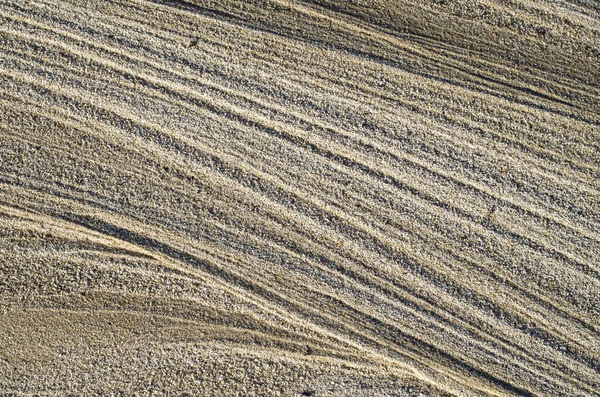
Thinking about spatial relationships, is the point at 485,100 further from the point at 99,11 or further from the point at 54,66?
the point at 54,66

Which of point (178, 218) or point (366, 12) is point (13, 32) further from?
point (366, 12)

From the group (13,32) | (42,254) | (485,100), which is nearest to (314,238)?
(485,100)

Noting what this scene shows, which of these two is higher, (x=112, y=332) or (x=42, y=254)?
(x=42, y=254)

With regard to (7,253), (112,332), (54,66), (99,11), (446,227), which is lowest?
(112,332)

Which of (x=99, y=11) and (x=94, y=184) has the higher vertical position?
(x=99, y=11)

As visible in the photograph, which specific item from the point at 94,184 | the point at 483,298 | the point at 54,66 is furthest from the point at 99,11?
the point at 483,298

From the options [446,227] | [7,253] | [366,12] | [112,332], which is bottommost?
[112,332]
